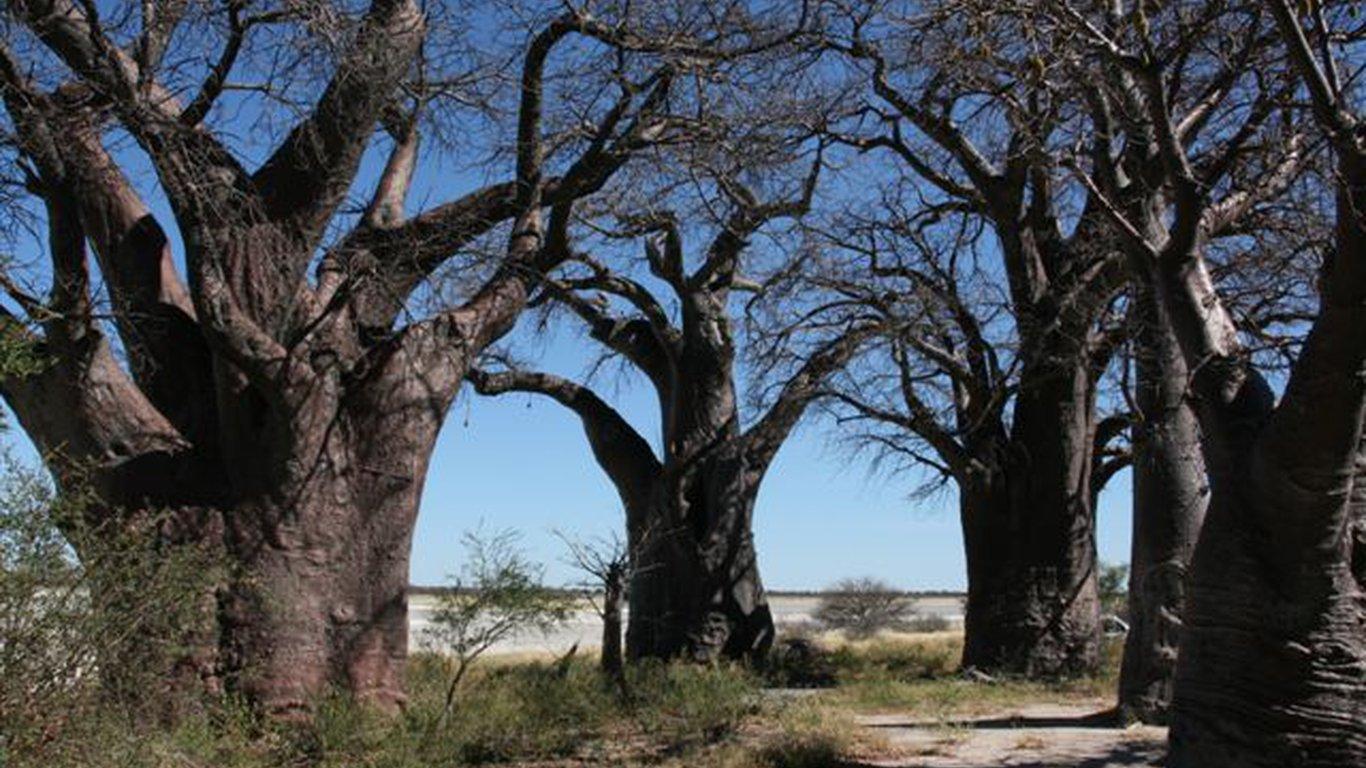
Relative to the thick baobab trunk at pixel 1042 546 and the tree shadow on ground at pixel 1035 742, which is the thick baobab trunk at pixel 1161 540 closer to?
the tree shadow on ground at pixel 1035 742

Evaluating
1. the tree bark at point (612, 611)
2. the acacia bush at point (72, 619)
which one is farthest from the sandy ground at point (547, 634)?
the acacia bush at point (72, 619)

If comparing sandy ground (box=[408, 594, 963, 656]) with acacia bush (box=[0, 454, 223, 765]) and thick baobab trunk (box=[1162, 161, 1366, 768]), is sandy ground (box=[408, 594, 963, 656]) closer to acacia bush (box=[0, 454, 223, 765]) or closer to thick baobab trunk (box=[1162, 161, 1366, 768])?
acacia bush (box=[0, 454, 223, 765])

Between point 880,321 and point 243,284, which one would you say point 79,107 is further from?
point 880,321

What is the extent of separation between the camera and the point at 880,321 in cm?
1792

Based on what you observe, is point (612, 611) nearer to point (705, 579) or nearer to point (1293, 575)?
point (705, 579)

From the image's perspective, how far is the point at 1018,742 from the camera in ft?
37.0

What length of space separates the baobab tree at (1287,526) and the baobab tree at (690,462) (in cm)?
1133

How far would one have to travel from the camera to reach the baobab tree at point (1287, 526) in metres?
7.08

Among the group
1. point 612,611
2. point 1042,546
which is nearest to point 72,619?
point 612,611

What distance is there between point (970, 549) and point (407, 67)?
37.2ft

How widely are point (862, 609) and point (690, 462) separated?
2179 centimetres

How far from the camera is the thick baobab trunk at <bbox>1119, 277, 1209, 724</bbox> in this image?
1219 centimetres

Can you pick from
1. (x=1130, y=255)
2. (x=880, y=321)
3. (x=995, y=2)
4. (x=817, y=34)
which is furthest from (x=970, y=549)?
(x=995, y=2)

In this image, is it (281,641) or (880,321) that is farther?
(880,321)
